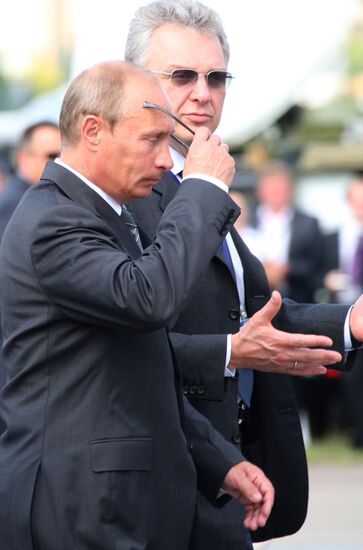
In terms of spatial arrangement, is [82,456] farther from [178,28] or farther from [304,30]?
[304,30]

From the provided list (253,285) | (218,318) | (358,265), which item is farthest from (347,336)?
(358,265)

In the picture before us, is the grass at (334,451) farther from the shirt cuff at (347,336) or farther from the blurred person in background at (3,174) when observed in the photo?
the shirt cuff at (347,336)

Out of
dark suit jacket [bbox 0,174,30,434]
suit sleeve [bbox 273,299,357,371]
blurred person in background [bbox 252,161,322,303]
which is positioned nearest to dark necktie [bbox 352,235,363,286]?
blurred person in background [bbox 252,161,322,303]

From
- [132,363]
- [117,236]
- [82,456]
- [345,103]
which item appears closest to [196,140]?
[117,236]

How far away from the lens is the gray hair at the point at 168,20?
407 cm

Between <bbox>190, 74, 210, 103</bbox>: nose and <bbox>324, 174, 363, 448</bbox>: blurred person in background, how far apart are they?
6.37m

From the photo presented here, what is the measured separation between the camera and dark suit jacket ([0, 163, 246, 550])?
3.06 meters

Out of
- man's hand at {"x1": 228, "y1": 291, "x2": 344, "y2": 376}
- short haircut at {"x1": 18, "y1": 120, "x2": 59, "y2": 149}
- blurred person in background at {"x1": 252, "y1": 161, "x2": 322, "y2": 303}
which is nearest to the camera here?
man's hand at {"x1": 228, "y1": 291, "x2": 344, "y2": 376}

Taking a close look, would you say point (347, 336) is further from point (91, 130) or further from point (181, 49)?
point (91, 130)

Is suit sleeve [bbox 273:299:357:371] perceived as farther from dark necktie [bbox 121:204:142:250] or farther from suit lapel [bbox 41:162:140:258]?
suit lapel [bbox 41:162:140:258]

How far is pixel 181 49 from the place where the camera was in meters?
4.03

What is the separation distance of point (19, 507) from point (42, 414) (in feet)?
0.75

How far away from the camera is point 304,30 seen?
1428 centimetres

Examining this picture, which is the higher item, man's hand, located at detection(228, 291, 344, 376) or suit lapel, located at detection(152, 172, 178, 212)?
suit lapel, located at detection(152, 172, 178, 212)
